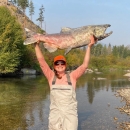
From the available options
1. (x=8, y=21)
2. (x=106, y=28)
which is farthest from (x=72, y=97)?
(x=8, y=21)

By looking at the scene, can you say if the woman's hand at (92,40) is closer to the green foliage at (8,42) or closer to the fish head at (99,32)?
the fish head at (99,32)

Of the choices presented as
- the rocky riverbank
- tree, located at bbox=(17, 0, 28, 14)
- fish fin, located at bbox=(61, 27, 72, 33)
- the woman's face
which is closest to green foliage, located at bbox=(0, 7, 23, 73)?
the rocky riverbank

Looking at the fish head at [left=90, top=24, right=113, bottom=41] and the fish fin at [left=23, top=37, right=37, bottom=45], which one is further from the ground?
the fish head at [left=90, top=24, right=113, bottom=41]

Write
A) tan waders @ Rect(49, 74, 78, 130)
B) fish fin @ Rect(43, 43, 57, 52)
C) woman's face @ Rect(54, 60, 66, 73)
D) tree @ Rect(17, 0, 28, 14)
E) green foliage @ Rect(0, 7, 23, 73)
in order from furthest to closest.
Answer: tree @ Rect(17, 0, 28, 14) < green foliage @ Rect(0, 7, 23, 73) < fish fin @ Rect(43, 43, 57, 52) < woman's face @ Rect(54, 60, 66, 73) < tan waders @ Rect(49, 74, 78, 130)

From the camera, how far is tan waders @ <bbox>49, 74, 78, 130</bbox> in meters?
5.11

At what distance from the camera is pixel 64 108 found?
5.11 meters

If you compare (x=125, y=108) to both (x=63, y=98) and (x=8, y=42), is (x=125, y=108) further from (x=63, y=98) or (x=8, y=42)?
(x=8, y=42)

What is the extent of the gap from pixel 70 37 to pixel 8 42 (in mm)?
40809

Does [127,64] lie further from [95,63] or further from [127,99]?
[127,99]

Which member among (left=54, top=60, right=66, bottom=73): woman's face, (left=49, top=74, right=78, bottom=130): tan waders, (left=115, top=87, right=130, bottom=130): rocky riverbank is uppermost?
(left=54, top=60, right=66, bottom=73): woman's face

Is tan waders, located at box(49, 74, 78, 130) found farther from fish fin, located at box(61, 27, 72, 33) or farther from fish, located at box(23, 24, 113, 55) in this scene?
fish fin, located at box(61, 27, 72, 33)

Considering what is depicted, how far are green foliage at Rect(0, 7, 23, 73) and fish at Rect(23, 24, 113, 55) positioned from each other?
3914 cm

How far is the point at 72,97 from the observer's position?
516 cm

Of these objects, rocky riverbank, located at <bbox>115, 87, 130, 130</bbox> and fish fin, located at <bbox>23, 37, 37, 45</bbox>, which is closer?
fish fin, located at <bbox>23, 37, 37, 45</bbox>
